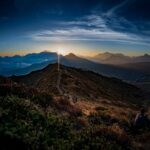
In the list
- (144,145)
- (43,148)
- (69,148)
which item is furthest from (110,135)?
(43,148)

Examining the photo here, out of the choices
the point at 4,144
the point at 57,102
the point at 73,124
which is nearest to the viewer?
the point at 4,144

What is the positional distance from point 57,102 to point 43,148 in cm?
1154

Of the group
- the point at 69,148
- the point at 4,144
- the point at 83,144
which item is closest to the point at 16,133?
the point at 4,144

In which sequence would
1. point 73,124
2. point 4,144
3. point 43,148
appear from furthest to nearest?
point 73,124 < point 43,148 < point 4,144

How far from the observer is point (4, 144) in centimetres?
1183

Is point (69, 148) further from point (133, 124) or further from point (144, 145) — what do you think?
point (133, 124)

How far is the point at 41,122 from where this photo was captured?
16219mm

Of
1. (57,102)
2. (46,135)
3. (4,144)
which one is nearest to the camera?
(4,144)

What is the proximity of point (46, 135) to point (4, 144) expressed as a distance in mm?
2922

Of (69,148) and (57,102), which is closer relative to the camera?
(69,148)

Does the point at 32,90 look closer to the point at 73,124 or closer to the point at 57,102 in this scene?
the point at 57,102

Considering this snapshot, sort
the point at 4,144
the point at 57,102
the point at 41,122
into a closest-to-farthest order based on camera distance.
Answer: the point at 4,144 → the point at 41,122 → the point at 57,102

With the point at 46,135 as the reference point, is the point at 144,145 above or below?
below

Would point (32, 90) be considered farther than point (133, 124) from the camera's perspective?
Yes
